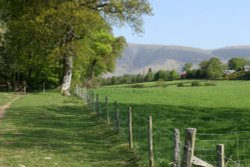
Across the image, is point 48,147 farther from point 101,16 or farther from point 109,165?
point 101,16

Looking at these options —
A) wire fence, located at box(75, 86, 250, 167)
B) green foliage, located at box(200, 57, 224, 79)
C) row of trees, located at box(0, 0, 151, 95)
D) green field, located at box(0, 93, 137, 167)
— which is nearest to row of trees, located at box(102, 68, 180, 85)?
green foliage, located at box(200, 57, 224, 79)

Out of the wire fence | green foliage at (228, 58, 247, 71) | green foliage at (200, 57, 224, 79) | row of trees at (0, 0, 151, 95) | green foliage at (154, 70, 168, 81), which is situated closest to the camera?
the wire fence

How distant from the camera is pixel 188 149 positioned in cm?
948

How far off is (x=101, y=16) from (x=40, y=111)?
2319 cm

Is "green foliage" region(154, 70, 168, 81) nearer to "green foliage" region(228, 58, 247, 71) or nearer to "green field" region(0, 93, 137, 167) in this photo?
"green foliage" region(228, 58, 247, 71)

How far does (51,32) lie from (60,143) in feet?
113

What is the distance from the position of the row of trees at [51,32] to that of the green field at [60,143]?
23694 millimetres

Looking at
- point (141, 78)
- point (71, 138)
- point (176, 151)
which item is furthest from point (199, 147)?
point (141, 78)

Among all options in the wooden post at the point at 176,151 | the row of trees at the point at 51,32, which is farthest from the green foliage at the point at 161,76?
the wooden post at the point at 176,151

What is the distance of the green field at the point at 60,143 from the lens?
13797mm

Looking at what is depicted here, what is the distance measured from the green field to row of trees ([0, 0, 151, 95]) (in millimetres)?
23694

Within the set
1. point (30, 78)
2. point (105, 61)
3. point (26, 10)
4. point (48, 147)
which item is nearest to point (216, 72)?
point (105, 61)

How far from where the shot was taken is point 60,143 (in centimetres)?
1697

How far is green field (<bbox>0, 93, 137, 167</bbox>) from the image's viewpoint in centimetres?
1380
